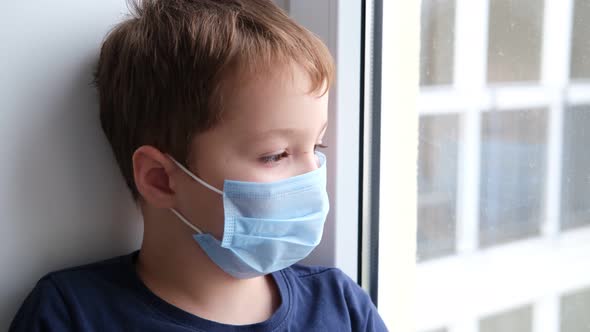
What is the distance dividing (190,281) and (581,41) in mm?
696

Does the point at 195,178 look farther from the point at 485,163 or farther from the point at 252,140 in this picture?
the point at 485,163

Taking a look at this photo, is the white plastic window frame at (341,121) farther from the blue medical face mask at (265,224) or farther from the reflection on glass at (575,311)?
the reflection on glass at (575,311)

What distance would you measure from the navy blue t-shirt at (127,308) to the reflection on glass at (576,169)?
38 cm

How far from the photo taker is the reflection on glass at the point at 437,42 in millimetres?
1194

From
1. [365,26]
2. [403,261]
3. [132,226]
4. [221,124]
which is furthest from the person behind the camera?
[403,261]

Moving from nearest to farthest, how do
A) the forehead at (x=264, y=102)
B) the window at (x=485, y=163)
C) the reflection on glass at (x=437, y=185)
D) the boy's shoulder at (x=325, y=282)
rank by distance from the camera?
the forehead at (x=264, y=102), the window at (x=485, y=163), the boy's shoulder at (x=325, y=282), the reflection on glass at (x=437, y=185)

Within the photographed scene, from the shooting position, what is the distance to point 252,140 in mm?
920

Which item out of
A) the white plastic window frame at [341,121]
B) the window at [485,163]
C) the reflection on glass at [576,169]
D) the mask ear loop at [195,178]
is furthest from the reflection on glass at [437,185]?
the mask ear loop at [195,178]

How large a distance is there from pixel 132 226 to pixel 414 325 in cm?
62

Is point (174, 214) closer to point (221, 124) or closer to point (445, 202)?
point (221, 124)

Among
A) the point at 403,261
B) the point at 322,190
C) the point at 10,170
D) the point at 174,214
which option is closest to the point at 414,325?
the point at 403,261

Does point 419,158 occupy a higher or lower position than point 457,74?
lower

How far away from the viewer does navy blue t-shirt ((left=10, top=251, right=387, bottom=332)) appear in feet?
3.02

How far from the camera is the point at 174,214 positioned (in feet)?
3.22
